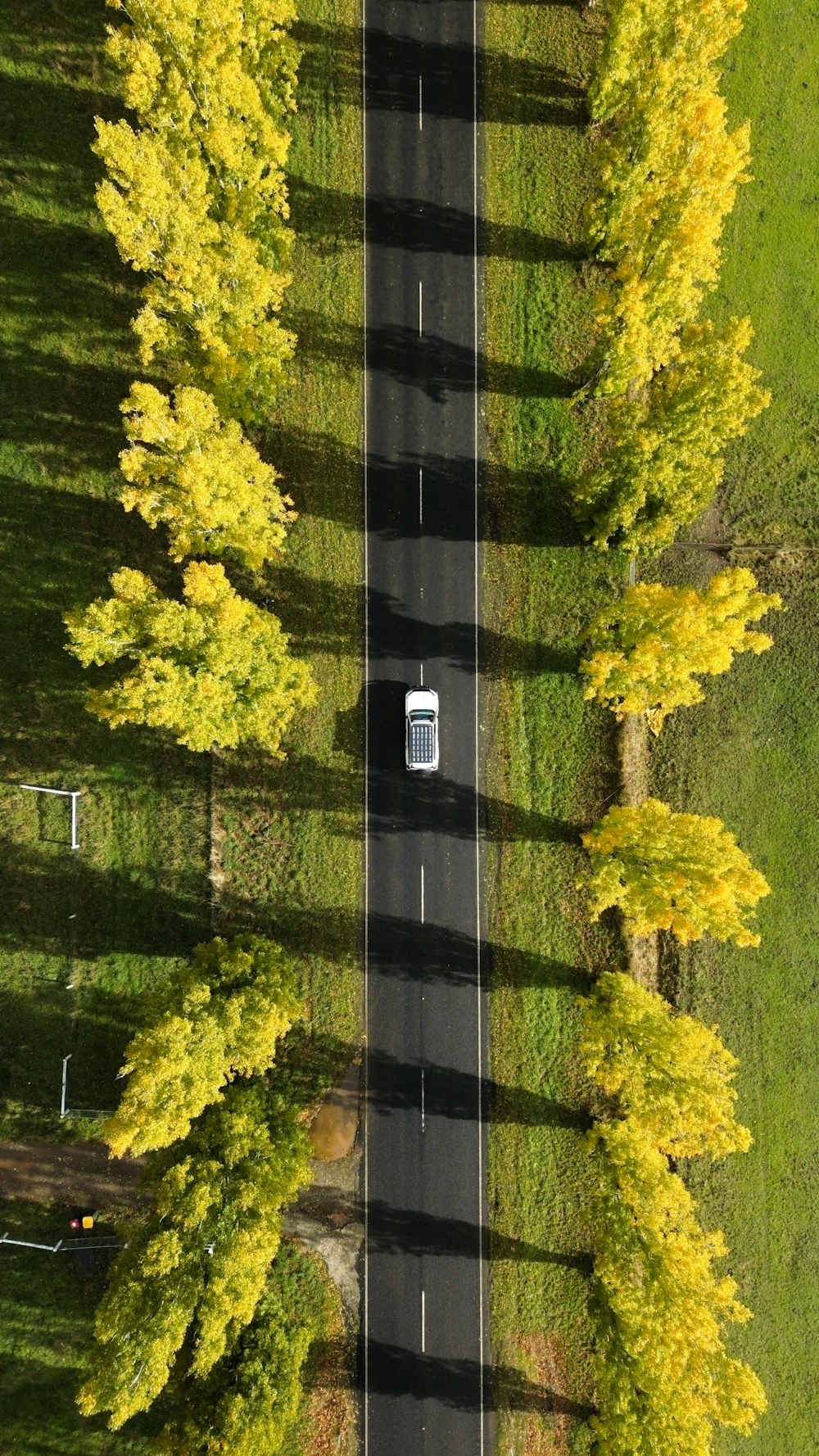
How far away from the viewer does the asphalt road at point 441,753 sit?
3669cm

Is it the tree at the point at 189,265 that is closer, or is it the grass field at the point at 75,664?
the tree at the point at 189,265

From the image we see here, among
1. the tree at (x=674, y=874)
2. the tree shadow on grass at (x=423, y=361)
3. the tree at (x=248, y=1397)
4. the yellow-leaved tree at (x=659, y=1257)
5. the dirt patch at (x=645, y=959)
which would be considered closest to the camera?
the tree at (x=248, y=1397)

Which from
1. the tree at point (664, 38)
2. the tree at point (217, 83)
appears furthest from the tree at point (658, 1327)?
the tree at point (664, 38)

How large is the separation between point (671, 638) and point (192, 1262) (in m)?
28.5

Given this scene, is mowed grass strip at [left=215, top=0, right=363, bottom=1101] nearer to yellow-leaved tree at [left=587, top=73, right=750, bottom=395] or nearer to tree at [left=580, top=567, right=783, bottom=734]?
→ tree at [left=580, top=567, right=783, bottom=734]

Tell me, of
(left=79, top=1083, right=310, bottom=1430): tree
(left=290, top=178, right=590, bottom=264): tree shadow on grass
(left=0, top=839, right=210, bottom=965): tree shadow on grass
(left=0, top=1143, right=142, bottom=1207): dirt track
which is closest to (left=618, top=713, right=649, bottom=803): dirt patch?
(left=0, top=839, right=210, bottom=965): tree shadow on grass

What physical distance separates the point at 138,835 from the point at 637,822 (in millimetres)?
22925

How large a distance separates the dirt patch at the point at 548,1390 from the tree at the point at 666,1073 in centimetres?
1235

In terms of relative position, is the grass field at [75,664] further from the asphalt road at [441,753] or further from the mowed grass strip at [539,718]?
the mowed grass strip at [539,718]

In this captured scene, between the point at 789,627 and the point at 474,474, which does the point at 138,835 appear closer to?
the point at 474,474

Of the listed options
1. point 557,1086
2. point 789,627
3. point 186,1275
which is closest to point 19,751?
point 186,1275

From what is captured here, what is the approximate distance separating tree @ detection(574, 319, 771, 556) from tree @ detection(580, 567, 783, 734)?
13.8ft

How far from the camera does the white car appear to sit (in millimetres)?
37125

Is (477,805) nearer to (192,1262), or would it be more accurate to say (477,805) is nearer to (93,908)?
(93,908)
